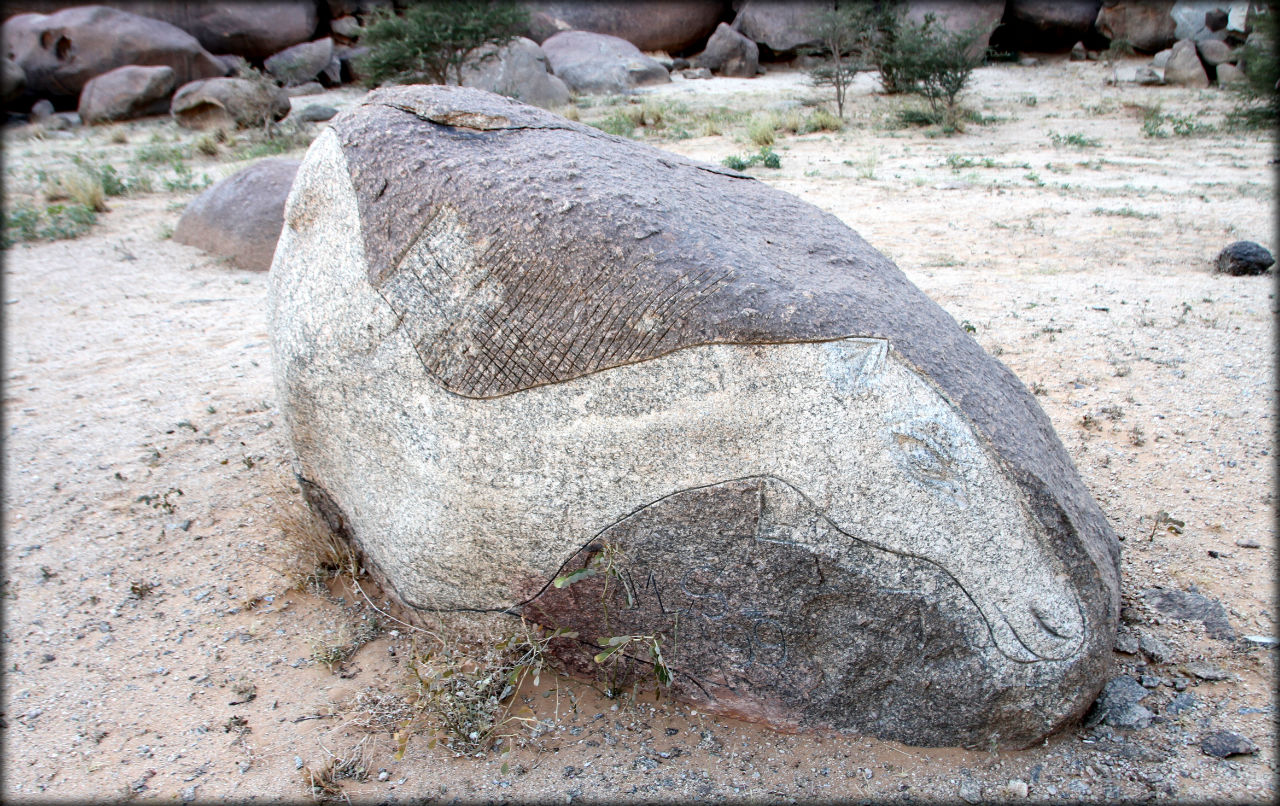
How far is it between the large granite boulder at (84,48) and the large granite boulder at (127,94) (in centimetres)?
111

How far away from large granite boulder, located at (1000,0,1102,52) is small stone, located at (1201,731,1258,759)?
15.4 metres

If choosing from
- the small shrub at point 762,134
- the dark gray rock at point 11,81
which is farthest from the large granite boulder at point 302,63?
the small shrub at point 762,134

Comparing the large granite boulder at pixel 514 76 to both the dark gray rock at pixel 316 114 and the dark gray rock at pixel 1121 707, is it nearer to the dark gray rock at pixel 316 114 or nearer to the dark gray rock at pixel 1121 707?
the dark gray rock at pixel 316 114

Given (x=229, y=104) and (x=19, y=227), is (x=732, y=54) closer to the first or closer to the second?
(x=229, y=104)

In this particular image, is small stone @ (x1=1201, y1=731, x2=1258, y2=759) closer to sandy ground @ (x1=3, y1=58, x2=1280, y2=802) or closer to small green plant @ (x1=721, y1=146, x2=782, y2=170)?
sandy ground @ (x1=3, y1=58, x2=1280, y2=802)

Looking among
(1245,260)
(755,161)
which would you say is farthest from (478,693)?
(755,161)

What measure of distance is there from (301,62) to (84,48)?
2.97 metres

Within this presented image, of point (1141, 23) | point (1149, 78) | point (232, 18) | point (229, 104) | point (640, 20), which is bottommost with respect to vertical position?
point (229, 104)

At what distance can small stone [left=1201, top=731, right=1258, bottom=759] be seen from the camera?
188 centimetres

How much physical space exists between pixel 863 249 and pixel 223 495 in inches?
91.5

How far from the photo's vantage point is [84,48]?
1253 cm

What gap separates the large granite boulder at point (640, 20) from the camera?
15.8m

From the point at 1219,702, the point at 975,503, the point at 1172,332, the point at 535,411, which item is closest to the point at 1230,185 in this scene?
the point at 1172,332

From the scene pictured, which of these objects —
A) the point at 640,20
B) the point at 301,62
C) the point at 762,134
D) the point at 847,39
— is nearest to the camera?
the point at 762,134
